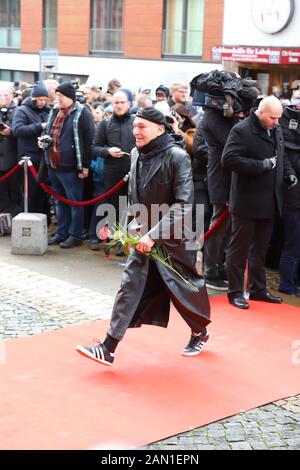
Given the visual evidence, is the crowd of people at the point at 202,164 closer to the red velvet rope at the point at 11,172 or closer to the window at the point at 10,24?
the red velvet rope at the point at 11,172

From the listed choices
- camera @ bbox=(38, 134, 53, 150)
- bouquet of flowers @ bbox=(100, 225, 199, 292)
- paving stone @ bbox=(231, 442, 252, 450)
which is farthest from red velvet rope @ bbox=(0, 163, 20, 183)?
paving stone @ bbox=(231, 442, 252, 450)

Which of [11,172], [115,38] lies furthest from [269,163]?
[115,38]

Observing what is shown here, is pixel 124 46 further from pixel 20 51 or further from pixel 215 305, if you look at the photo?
pixel 215 305

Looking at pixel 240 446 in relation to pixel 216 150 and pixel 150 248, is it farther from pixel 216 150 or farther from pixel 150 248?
pixel 216 150

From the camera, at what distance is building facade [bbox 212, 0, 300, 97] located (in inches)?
806

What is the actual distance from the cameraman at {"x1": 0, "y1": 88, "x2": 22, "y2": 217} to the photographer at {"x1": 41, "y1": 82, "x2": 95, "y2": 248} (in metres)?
1.15

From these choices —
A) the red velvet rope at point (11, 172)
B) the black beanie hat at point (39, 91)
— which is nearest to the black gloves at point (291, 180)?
the black beanie hat at point (39, 91)

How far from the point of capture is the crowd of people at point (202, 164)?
781 cm

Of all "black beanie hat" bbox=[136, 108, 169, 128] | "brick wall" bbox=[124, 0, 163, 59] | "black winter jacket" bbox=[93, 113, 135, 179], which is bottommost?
"black winter jacket" bbox=[93, 113, 135, 179]

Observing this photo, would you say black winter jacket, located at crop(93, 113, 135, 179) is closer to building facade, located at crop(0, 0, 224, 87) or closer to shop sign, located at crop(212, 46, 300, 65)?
shop sign, located at crop(212, 46, 300, 65)

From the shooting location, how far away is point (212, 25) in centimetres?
2892

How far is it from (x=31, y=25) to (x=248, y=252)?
29.5 meters

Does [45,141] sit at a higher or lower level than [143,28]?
lower

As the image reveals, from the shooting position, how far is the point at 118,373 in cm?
607
